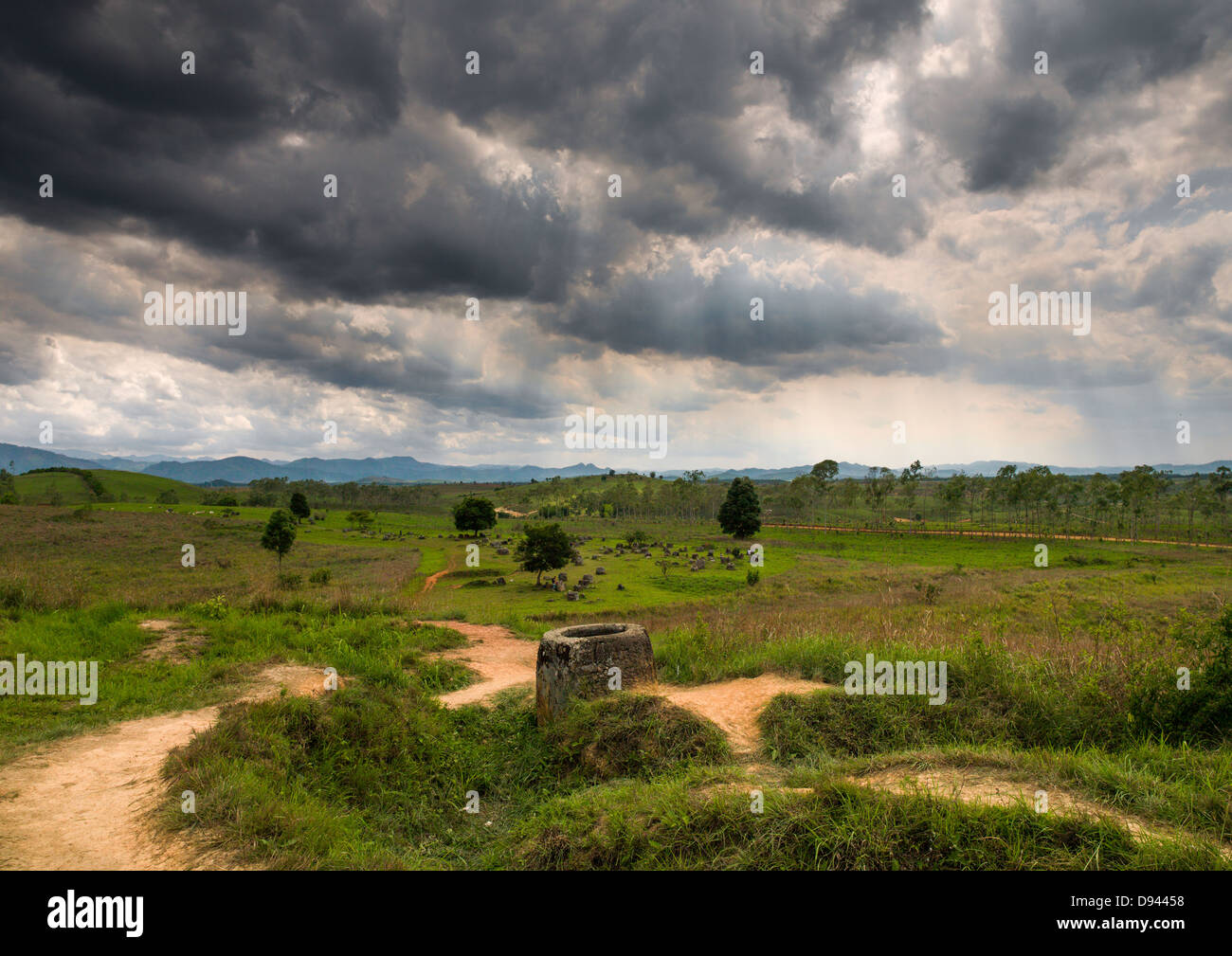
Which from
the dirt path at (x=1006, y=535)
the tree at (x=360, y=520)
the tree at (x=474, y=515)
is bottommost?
the dirt path at (x=1006, y=535)

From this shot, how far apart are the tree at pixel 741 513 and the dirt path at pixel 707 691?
64858 mm

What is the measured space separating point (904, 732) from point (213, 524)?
79289 mm

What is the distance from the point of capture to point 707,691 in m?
10.1

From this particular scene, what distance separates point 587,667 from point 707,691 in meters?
2.42

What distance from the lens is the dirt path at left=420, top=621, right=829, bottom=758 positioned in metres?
8.28

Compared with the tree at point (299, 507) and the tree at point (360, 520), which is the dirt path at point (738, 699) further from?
the tree at point (299, 507)

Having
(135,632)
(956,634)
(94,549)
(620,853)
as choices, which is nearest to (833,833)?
(620,853)

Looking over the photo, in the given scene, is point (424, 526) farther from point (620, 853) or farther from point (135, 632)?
point (620, 853)

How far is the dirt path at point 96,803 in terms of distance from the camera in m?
5.11

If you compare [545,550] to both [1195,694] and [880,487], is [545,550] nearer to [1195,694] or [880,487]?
[1195,694]

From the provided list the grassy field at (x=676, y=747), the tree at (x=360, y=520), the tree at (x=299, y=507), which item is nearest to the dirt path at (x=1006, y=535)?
the tree at (x=360, y=520)

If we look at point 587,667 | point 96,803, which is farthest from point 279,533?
point 587,667

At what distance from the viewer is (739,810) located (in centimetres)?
511

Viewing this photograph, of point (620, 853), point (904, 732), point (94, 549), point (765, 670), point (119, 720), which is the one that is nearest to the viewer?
point (620, 853)
